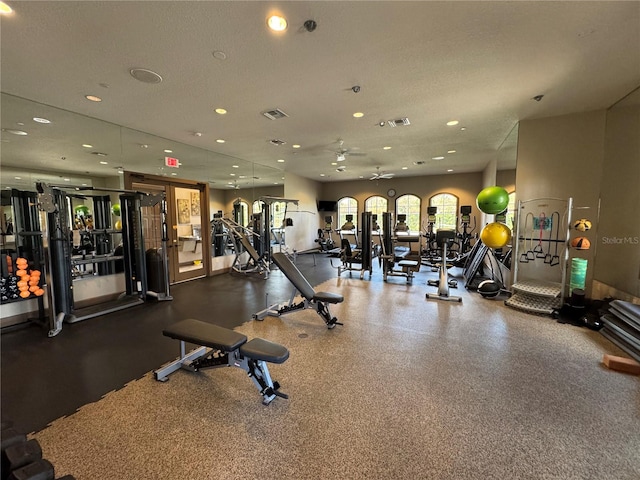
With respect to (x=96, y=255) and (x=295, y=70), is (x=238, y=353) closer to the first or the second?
(x=295, y=70)

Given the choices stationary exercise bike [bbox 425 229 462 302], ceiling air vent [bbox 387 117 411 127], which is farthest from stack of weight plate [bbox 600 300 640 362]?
ceiling air vent [bbox 387 117 411 127]

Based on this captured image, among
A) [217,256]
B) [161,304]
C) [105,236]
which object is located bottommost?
[161,304]

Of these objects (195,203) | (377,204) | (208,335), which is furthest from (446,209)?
(208,335)

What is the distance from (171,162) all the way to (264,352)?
212 inches

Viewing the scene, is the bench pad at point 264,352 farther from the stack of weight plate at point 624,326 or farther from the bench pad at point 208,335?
the stack of weight plate at point 624,326

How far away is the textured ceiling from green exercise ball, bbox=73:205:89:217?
0.61 m

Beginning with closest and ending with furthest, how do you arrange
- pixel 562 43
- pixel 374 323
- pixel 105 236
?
1. pixel 562 43
2. pixel 374 323
3. pixel 105 236

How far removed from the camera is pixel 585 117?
13.6ft

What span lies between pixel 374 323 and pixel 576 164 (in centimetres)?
407

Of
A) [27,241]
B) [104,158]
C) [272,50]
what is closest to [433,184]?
[272,50]

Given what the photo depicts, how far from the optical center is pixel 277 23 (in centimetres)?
226

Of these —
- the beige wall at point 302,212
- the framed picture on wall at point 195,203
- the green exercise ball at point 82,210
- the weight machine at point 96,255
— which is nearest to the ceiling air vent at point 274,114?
the weight machine at point 96,255

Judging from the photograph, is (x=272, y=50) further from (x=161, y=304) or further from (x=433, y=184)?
(x=433, y=184)

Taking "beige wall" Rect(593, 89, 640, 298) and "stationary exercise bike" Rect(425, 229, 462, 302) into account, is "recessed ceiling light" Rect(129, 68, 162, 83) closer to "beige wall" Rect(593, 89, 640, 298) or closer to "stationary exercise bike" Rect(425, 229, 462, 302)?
"stationary exercise bike" Rect(425, 229, 462, 302)
